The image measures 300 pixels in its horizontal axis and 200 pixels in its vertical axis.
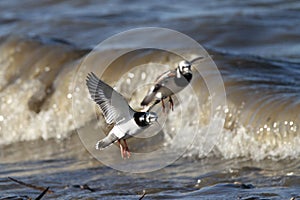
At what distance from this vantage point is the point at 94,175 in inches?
281

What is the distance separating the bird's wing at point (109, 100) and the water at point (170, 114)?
1.36 meters

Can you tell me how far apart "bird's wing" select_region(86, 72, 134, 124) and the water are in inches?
53.4

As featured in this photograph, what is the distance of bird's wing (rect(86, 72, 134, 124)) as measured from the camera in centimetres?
465

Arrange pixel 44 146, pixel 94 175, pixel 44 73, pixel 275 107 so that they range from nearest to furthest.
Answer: pixel 94 175, pixel 275 107, pixel 44 146, pixel 44 73

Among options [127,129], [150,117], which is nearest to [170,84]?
[127,129]

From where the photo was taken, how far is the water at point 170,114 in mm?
6602

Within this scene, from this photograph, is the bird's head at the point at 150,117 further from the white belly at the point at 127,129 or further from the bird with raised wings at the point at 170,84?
the bird with raised wings at the point at 170,84

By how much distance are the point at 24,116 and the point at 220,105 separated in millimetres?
2734

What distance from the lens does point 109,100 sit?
470 centimetres

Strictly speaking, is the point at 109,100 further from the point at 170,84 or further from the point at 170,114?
the point at 170,114

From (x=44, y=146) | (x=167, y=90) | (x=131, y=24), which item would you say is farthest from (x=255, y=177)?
(x=131, y=24)

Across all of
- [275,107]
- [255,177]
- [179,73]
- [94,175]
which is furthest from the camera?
[275,107]

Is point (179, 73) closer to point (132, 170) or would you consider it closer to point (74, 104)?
point (132, 170)

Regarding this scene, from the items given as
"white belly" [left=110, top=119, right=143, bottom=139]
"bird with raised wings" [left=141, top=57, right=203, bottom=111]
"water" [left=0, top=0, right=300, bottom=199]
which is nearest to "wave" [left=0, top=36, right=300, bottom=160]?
"water" [left=0, top=0, right=300, bottom=199]
